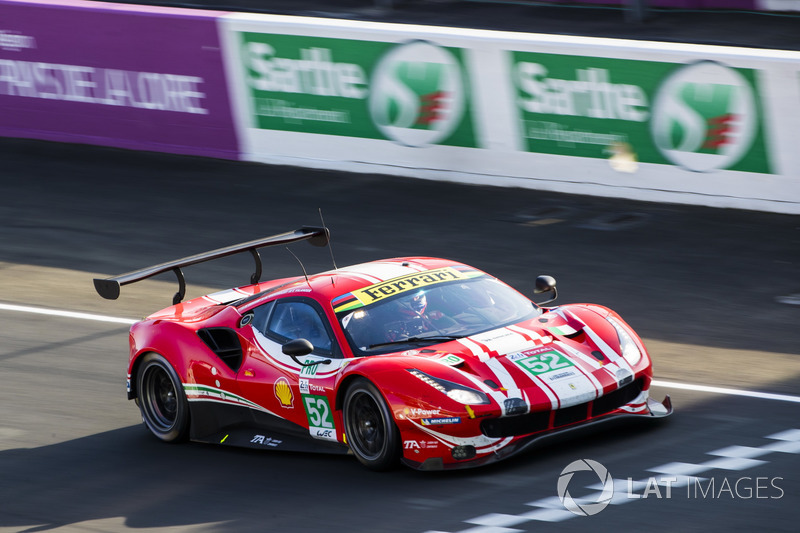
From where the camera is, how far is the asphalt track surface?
7.73 metres

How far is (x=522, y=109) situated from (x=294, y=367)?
8035mm

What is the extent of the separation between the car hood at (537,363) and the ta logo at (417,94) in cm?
817

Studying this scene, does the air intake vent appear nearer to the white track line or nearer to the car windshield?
the car windshield

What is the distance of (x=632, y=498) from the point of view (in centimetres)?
746

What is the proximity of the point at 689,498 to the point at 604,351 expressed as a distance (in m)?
1.33

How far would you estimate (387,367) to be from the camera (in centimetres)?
809

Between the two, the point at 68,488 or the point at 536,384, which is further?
the point at 68,488

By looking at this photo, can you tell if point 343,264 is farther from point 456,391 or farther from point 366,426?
point 456,391

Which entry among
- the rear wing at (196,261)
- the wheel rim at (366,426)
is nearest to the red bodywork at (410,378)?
the wheel rim at (366,426)

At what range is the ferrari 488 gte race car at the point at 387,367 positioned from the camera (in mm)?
7922

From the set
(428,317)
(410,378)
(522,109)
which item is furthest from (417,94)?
(410,378)

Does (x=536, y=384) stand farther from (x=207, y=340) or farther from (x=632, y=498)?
(x=207, y=340)

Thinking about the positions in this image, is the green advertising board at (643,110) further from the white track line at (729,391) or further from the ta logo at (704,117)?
the white track line at (729,391)

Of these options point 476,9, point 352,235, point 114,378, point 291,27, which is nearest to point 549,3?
point 476,9
